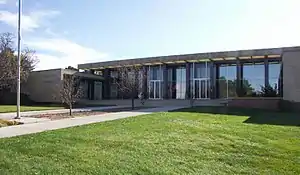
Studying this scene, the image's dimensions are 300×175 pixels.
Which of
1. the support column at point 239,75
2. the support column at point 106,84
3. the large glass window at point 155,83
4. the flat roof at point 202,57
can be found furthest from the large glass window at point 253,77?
the support column at point 106,84

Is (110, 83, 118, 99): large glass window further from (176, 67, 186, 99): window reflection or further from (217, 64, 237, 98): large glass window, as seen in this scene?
(217, 64, 237, 98): large glass window

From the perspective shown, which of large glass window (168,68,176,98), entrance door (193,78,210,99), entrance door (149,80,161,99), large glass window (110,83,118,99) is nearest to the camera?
entrance door (193,78,210,99)

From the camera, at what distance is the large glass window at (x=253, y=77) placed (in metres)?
33.8

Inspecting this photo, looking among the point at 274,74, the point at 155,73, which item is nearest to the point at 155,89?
the point at 155,73

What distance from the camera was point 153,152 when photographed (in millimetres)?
8352

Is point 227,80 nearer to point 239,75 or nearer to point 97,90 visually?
point 239,75

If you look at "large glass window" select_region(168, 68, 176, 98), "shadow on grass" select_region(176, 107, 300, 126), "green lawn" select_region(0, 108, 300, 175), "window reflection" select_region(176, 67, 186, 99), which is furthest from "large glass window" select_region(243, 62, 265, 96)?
"green lawn" select_region(0, 108, 300, 175)

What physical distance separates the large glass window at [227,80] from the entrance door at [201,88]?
4.41ft

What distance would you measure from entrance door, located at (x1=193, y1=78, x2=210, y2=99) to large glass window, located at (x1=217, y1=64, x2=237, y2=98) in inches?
52.9

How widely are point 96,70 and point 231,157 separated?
39013mm

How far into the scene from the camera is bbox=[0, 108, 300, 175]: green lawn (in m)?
7.13

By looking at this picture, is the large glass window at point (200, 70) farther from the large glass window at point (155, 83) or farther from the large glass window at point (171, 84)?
the large glass window at point (155, 83)

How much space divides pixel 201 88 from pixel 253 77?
19.2 ft

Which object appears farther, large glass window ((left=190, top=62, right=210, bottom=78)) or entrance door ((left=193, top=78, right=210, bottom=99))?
large glass window ((left=190, top=62, right=210, bottom=78))
